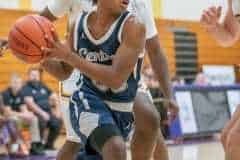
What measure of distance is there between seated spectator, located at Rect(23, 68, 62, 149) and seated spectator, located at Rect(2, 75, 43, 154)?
126 mm

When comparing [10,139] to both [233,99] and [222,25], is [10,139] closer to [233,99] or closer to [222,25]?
[233,99]

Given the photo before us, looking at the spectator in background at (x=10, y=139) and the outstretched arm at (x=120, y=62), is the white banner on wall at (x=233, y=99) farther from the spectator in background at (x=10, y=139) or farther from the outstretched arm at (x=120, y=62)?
the outstretched arm at (x=120, y=62)

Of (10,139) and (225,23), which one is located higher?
(225,23)

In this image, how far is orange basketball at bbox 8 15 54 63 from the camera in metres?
3.67

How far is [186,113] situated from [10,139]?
398 centimetres

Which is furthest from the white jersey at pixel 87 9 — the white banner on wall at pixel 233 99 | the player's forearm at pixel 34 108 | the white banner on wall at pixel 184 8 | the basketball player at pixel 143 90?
the white banner on wall at pixel 184 8

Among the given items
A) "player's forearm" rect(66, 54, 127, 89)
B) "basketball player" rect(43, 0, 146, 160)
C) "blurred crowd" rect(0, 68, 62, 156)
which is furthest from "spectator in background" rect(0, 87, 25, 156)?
"player's forearm" rect(66, 54, 127, 89)

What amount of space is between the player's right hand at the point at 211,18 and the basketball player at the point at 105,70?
2.17 feet

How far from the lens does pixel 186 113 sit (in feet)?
41.0

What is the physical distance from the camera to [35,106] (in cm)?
1075

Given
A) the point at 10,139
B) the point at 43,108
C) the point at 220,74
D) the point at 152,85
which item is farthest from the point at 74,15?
the point at 220,74

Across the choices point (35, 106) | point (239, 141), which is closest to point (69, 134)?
point (239, 141)

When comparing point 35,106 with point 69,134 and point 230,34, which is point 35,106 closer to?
point 69,134

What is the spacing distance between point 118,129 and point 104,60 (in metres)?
0.47
